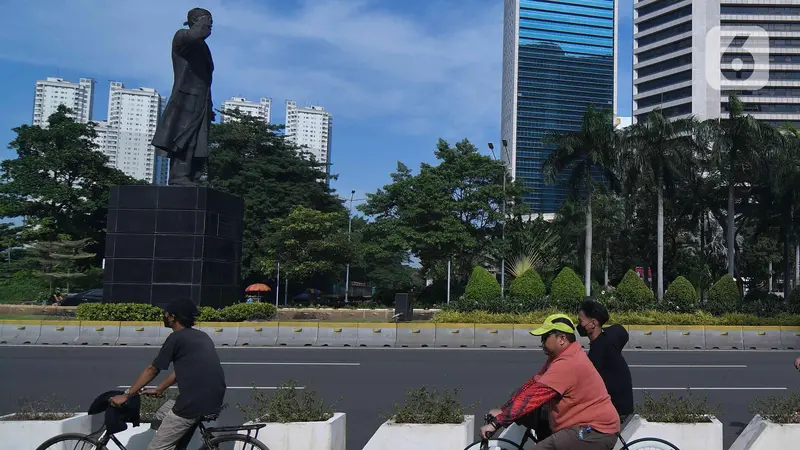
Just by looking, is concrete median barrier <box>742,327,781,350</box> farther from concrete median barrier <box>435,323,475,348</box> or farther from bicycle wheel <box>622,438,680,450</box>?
bicycle wheel <box>622,438,680,450</box>

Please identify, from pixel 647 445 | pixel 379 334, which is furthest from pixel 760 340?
pixel 647 445

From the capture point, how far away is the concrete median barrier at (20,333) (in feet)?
65.4

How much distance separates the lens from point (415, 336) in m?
20.5

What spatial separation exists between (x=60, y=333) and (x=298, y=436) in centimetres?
1650

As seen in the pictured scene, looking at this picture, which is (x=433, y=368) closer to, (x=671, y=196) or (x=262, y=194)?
(x=671, y=196)

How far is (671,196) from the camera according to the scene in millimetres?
34906

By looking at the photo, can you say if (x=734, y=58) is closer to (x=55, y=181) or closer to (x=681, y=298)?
(x=681, y=298)

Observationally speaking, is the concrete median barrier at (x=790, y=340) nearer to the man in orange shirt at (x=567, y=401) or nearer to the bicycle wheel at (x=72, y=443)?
the man in orange shirt at (x=567, y=401)

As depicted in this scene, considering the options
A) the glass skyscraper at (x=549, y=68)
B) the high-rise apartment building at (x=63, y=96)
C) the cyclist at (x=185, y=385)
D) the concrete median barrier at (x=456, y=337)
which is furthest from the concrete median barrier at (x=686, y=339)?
the glass skyscraper at (x=549, y=68)

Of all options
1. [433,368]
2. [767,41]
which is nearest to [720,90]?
[767,41]

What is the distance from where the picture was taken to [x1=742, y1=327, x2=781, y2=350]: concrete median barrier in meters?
21.0

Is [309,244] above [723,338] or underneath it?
above

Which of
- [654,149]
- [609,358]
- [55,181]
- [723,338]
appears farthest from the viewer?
[55,181]

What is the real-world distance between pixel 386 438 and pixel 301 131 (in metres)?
136
